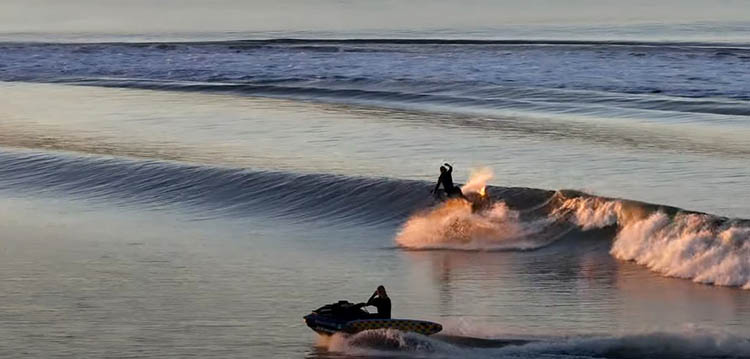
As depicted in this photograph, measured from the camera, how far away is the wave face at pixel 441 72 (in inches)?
2498

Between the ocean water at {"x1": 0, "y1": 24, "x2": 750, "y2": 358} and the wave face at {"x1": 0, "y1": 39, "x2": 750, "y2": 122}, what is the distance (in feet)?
1.43

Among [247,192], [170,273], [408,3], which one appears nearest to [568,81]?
[247,192]

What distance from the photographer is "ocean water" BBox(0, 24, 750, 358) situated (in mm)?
26703

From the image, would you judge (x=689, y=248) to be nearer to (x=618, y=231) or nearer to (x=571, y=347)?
(x=618, y=231)

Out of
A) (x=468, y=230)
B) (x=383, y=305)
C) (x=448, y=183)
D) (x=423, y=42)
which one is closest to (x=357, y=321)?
(x=383, y=305)

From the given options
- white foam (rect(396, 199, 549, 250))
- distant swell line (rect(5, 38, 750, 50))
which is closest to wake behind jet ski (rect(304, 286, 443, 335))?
white foam (rect(396, 199, 549, 250))

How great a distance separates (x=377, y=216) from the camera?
39094 mm

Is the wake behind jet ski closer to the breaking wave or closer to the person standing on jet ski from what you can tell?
the breaking wave

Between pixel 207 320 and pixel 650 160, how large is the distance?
21041 mm

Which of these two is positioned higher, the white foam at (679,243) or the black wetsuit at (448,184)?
the black wetsuit at (448,184)

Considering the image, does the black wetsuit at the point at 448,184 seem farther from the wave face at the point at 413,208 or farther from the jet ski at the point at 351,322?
the jet ski at the point at 351,322

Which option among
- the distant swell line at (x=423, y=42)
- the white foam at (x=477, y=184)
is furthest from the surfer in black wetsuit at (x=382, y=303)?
the distant swell line at (x=423, y=42)

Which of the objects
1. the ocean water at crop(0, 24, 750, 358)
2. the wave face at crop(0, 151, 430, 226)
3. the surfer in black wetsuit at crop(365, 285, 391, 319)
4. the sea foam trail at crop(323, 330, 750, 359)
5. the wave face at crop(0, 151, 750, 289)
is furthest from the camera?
the wave face at crop(0, 151, 430, 226)

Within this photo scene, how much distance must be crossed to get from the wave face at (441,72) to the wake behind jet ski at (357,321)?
31745 millimetres
